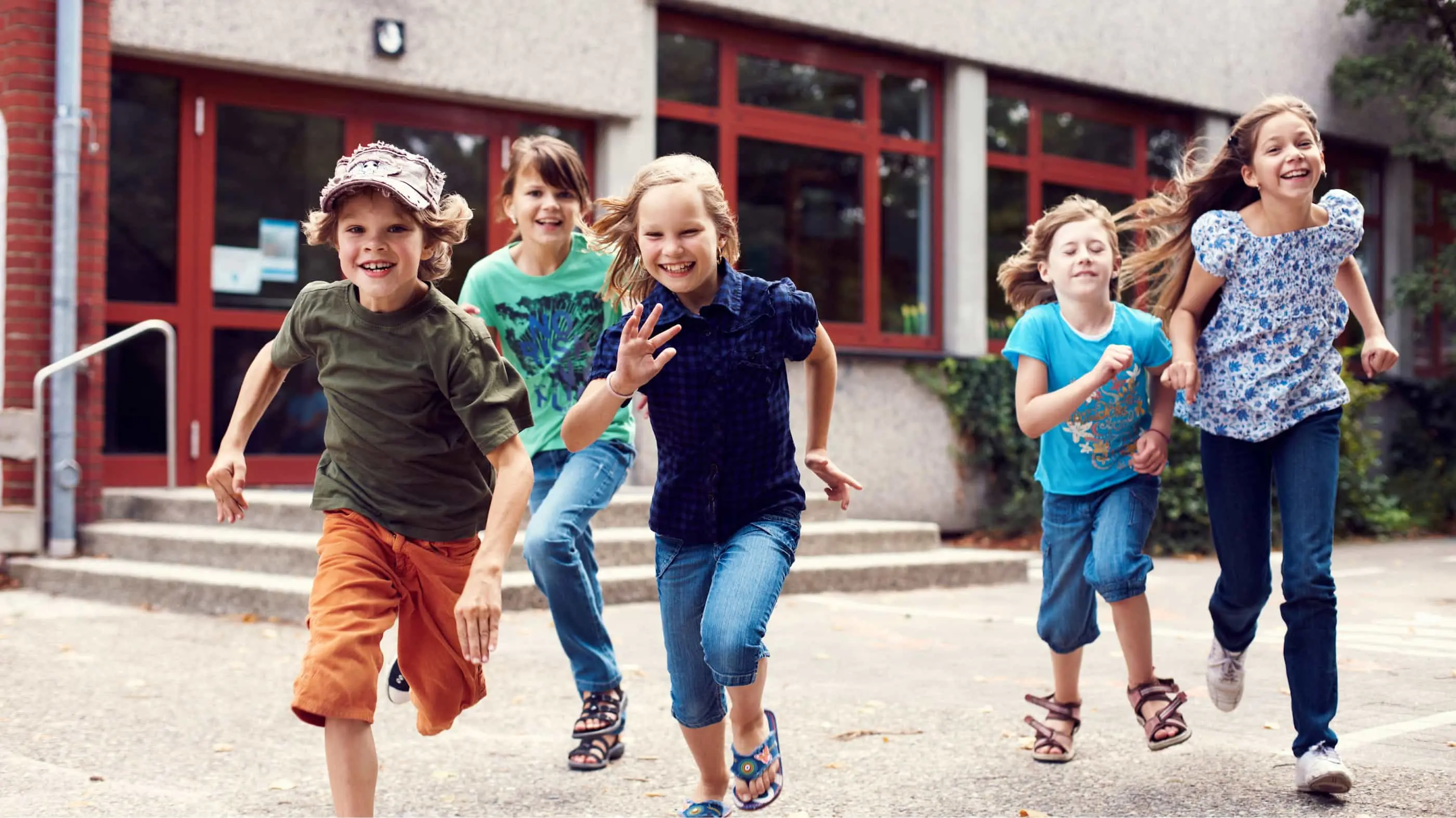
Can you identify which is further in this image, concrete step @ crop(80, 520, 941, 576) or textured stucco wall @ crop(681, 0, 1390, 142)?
textured stucco wall @ crop(681, 0, 1390, 142)

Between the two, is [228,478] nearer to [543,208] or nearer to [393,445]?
[393,445]

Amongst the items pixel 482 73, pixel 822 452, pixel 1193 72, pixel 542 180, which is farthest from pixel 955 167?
pixel 822 452

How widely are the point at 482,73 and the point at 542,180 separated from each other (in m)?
5.49

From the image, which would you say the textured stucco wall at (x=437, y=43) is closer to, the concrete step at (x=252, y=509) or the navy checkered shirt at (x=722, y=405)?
the concrete step at (x=252, y=509)

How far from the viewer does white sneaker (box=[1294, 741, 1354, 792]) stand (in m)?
3.85

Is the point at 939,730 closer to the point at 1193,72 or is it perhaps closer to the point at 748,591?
the point at 748,591

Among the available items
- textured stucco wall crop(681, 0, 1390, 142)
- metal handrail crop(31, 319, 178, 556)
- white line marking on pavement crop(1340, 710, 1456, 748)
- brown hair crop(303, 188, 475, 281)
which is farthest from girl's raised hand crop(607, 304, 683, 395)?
textured stucco wall crop(681, 0, 1390, 142)

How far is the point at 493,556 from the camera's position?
10.4 ft

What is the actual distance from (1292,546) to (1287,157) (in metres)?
1.11

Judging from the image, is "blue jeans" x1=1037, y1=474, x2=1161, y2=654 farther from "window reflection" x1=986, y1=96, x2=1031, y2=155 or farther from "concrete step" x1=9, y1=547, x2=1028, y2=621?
"window reflection" x1=986, y1=96, x2=1031, y2=155

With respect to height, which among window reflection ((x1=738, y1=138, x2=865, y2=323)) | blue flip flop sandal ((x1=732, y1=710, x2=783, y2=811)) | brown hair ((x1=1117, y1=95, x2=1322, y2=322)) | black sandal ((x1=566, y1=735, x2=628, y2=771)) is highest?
window reflection ((x1=738, y1=138, x2=865, y2=323))

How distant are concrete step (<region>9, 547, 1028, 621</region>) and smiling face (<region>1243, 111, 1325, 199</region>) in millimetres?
4486

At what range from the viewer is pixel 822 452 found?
3.73 m

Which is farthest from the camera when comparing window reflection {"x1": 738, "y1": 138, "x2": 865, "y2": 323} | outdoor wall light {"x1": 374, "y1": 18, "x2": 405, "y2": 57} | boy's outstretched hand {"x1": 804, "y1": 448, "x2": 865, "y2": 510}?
window reflection {"x1": 738, "y1": 138, "x2": 865, "y2": 323}
